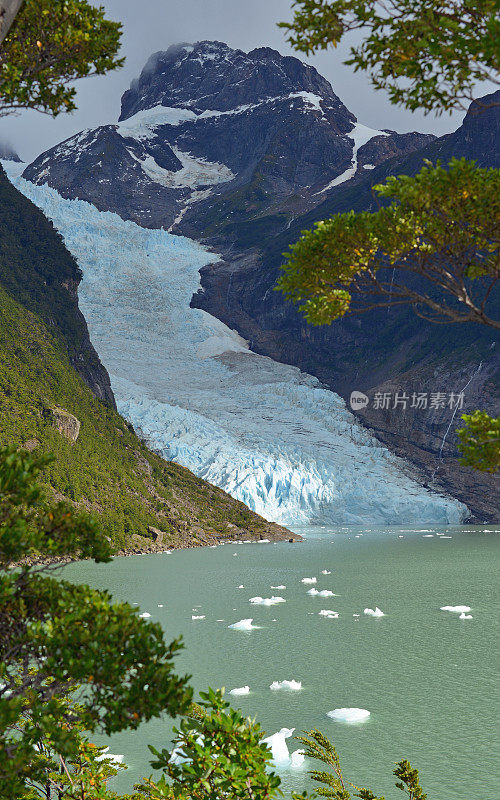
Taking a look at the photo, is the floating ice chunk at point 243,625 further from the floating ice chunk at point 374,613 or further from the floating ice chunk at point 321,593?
the floating ice chunk at point 321,593

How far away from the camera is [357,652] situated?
2278 centimetres

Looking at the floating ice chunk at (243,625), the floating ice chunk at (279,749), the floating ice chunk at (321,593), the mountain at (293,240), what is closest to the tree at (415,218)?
the floating ice chunk at (279,749)

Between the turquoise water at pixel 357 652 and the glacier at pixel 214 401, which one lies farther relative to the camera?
the glacier at pixel 214 401

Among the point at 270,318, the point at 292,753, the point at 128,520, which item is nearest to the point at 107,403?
the point at 128,520

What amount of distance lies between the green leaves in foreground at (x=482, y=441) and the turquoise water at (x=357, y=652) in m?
10.1

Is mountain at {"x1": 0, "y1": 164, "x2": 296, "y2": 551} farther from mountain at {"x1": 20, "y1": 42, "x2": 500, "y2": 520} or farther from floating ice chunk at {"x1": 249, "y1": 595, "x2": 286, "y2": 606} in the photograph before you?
mountain at {"x1": 20, "y1": 42, "x2": 500, "y2": 520}

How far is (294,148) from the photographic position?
196 metres

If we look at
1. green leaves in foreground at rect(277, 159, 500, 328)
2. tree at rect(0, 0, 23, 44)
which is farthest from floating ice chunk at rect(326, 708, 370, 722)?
tree at rect(0, 0, 23, 44)

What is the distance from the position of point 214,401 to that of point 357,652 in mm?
71618

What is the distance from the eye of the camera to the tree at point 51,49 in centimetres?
650

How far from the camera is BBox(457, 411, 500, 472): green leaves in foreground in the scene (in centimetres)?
570

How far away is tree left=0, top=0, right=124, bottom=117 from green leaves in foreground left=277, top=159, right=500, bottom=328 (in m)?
3.59

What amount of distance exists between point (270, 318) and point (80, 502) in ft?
324

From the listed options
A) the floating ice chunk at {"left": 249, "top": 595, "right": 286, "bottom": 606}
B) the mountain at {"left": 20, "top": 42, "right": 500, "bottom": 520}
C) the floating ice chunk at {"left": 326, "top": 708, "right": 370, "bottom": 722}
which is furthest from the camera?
the mountain at {"left": 20, "top": 42, "right": 500, "bottom": 520}
